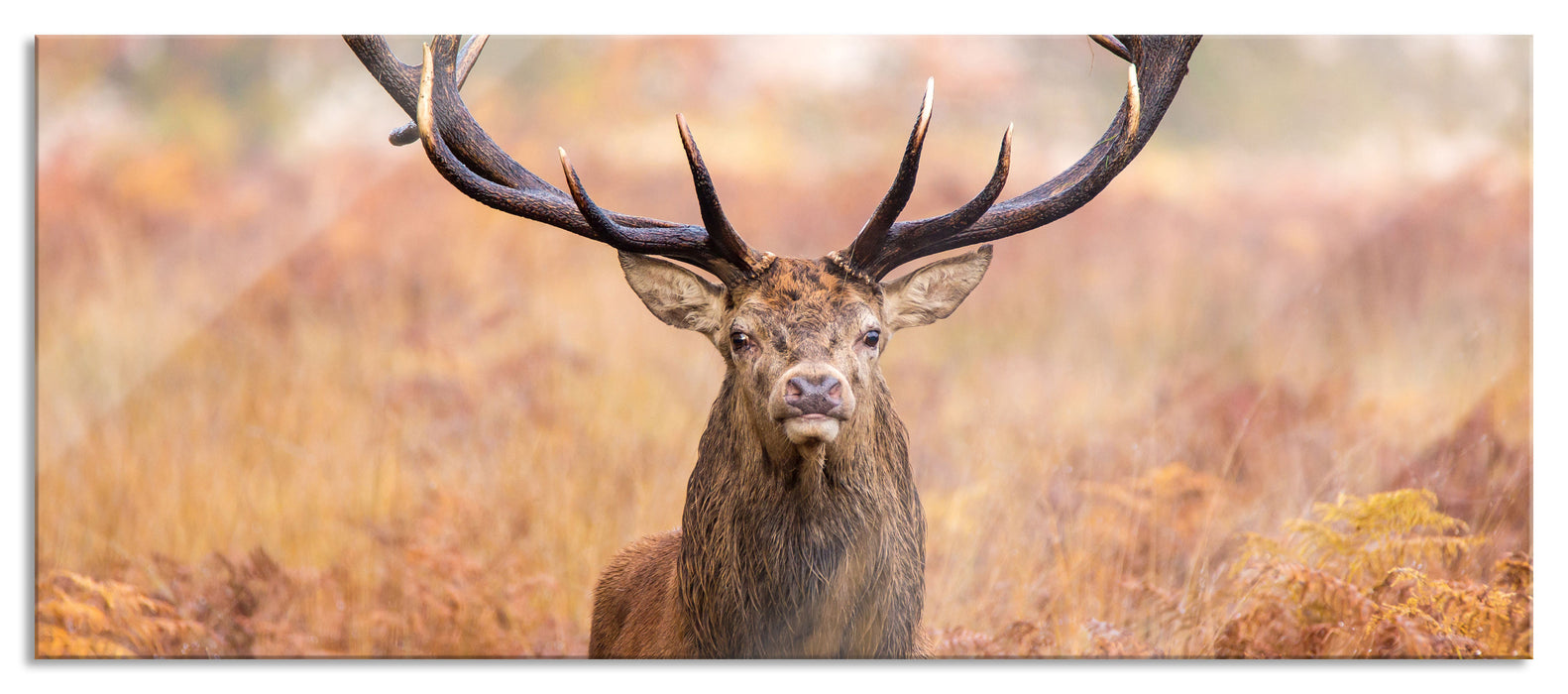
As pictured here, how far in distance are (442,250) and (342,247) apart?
1.27ft

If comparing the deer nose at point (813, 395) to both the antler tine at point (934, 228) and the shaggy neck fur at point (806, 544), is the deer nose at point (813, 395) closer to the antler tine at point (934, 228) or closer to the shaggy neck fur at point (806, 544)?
the shaggy neck fur at point (806, 544)

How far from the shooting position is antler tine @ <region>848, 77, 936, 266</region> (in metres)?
2.92

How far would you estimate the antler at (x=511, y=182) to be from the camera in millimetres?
3049

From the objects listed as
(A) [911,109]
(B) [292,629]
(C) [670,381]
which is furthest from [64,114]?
(A) [911,109]

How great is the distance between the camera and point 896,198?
298 centimetres

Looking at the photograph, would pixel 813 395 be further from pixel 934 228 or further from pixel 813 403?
pixel 934 228

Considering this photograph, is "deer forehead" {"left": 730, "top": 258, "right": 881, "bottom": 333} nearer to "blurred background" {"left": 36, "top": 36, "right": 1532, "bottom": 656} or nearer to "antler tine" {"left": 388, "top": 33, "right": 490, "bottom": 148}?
"antler tine" {"left": 388, "top": 33, "right": 490, "bottom": 148}

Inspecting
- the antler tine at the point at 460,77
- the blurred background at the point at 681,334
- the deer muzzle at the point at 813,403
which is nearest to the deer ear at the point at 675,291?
the deer muzzle at the point at 813,403

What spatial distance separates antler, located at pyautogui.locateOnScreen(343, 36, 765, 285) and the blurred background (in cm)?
105

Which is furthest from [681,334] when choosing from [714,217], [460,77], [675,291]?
[714,217]

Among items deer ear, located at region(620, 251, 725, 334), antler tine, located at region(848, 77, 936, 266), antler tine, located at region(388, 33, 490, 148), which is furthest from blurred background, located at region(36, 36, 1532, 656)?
antler tine, located at region(848, 77, 936, 266)

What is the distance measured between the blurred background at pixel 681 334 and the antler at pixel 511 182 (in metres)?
1.05

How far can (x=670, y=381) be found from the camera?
5.12m
